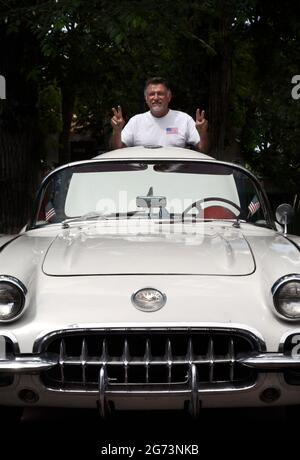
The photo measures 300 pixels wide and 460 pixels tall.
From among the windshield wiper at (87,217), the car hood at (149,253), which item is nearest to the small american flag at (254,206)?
the car hood at (149,253)

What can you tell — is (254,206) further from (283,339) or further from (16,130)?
(16,130)

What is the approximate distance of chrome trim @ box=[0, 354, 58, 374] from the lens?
353 centimetres

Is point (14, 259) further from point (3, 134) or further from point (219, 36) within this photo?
point (219, 36)

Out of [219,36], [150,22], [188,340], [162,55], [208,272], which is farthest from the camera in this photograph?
[162,55]

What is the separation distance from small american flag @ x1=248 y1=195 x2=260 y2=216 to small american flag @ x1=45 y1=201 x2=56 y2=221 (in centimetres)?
130

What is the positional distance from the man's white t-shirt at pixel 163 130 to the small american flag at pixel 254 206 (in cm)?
171

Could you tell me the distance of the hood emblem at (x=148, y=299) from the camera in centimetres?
365

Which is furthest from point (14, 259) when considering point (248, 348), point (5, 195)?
point (5, 195)

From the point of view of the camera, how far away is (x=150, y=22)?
8.97 metres

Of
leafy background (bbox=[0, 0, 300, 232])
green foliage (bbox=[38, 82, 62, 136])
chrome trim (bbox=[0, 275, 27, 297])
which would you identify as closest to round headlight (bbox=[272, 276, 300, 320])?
chrome trim (bbox=[0, 275, 27, 297])

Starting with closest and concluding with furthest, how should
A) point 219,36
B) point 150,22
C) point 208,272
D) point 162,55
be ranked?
point 208,272 < point 150,22 < point 219,36 < point 162,55

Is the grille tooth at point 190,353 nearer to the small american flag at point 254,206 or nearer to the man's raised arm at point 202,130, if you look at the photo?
the small american flag at point 254,206

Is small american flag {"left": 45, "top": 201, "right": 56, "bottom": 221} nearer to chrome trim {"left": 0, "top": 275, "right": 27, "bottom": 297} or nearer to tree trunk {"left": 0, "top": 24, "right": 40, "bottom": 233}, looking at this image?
chrome trim {"left": 0, "top": 275, "right": 27, "bottom": 297}
